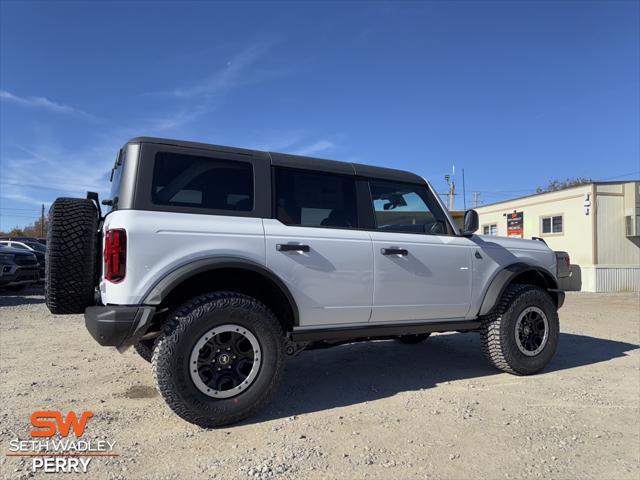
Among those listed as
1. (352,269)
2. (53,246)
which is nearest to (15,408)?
(53,246)

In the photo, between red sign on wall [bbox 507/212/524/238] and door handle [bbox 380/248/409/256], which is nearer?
door handle [bbox 380/248/409/256]

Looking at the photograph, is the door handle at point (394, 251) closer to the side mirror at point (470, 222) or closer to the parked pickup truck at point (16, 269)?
the side mirror at point (470, 222)

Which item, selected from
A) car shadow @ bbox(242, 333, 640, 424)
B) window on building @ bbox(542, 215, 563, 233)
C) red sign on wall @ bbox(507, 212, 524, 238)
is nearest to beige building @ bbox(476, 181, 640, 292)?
window on building @ bbox(542, 215, 563, 233)

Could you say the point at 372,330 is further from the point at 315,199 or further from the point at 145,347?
the point at 145,347

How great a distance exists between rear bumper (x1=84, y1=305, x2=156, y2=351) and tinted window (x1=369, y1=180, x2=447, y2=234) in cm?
218

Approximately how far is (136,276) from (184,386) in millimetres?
829

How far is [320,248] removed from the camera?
3746 millimetres

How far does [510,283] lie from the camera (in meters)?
5.09

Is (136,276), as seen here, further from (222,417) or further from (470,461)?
(470,461)

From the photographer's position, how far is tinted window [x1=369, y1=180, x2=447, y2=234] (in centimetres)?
434

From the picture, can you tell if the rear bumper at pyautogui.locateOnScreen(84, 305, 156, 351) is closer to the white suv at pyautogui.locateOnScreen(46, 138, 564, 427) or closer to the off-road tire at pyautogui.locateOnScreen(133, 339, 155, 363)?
the white suv at pyautogui.locateOnScreen(46, 138, 564, 427)

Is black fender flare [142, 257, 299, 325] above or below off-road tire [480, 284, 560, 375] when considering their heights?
above

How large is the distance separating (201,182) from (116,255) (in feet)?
2.77

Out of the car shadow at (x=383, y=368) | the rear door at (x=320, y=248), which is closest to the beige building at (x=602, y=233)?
the car shadow at (x=383, y=368)
